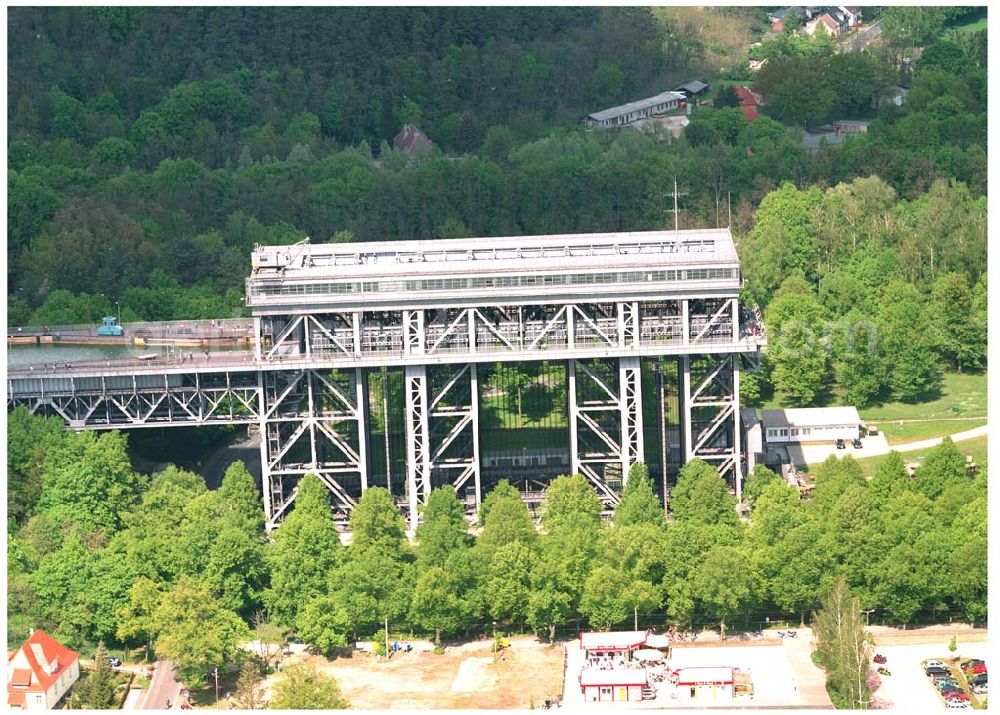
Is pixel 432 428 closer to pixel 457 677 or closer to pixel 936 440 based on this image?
pixel 457 677

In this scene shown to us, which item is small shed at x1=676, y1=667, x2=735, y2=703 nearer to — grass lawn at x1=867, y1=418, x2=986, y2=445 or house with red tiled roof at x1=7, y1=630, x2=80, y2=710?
house with red tiled roof at x1=7, y1=630, x2=80, y2=710

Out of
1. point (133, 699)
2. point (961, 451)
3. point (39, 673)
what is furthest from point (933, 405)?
point (39, 673)

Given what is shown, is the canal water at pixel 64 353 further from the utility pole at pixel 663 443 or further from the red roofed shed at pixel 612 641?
the red roofed shed at pixel 612 641

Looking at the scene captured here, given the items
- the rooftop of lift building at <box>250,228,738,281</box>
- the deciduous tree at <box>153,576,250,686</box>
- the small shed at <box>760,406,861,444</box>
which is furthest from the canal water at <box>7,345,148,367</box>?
the small shed at <box>760,406,861,444</box>

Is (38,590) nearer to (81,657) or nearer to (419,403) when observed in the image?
(81,657)

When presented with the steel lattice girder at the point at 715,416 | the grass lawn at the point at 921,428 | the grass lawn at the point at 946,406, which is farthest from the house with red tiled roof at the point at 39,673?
the grass lawn at the point at 946,406

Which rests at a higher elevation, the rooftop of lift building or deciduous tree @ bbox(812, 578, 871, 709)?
the rooftop of lift building

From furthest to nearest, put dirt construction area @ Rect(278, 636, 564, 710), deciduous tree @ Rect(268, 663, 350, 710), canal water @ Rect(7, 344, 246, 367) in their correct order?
canal water @ Rect(7, 344, 246, 367)
dirt construction area @ Rect(278, 636, 564, 710)
deciduous tree @ Rect(268, 663, 350, 710)
